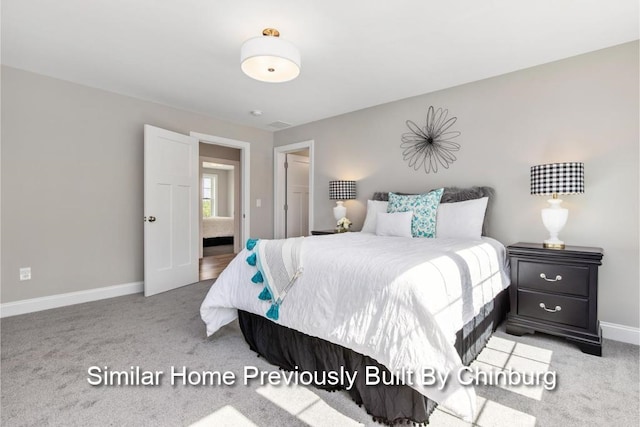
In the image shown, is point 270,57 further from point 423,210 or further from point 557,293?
point 557,293

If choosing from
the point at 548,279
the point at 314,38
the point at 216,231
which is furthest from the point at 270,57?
the point at 216,231

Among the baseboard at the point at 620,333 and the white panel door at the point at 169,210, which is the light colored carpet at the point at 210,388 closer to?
the baseboard at the point at 620,333

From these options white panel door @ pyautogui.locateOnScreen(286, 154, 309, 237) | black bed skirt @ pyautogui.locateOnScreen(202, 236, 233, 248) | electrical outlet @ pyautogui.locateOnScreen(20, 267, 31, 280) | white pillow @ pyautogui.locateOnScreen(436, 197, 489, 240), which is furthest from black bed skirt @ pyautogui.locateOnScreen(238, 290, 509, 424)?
black bed skirt @ pyautogui.locateOnScreen(202, 236, 233, 248)

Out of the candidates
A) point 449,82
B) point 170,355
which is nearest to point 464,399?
point 170,355

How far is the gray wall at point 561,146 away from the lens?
2.46m

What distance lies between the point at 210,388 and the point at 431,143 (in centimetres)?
312

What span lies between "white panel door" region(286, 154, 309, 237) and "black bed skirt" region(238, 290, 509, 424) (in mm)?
3173

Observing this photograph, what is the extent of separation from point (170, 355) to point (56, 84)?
9.91ft

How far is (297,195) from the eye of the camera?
5559mm

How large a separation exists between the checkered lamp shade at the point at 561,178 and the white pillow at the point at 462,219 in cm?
49

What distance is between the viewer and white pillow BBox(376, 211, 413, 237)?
3064mm

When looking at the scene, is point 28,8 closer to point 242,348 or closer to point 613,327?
point 242,348

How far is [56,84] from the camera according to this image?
10.5ft

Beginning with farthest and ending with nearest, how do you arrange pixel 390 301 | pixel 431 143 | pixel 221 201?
pixel 221 201 → pixel 431 143 → pixel 390 301
